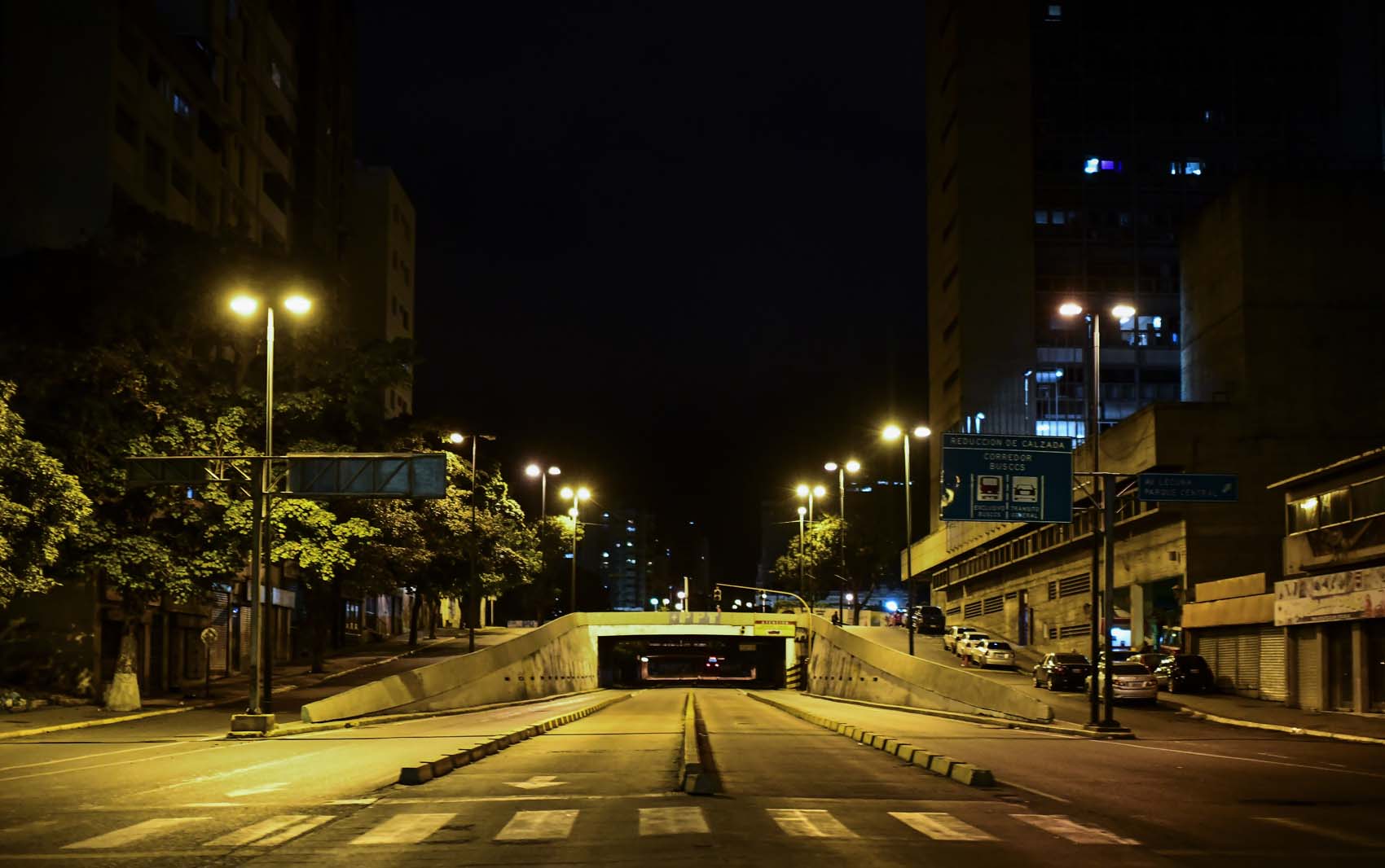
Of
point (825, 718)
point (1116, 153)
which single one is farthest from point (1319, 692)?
point (1116, 153)

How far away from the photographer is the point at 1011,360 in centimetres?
9931

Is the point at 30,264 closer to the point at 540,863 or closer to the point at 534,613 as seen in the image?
the point at 540,863

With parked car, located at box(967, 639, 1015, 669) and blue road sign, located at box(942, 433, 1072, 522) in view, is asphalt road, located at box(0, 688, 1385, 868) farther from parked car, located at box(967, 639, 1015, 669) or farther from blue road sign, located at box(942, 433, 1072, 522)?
parked car, located at box(967, 639, 1015, 669)

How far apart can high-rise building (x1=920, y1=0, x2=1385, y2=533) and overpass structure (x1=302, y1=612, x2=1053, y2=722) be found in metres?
27.5

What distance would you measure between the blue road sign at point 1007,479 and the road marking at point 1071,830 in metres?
20.9

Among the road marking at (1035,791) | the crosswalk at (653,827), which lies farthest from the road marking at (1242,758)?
the crosswalk at (653,827)

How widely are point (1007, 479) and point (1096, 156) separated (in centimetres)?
7553

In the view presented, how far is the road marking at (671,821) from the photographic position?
12648mm

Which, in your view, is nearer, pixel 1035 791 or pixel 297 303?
pixel 1035 791

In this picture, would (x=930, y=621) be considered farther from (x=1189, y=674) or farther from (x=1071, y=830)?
(x=1071, y=830)

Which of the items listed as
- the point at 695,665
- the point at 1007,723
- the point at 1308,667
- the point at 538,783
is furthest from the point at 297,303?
the point at 695,665


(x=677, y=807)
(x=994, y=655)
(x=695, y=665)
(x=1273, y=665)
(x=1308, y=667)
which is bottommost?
(x=695, y=665)

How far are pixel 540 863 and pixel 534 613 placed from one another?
5206 inches

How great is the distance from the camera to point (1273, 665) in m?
43.0
